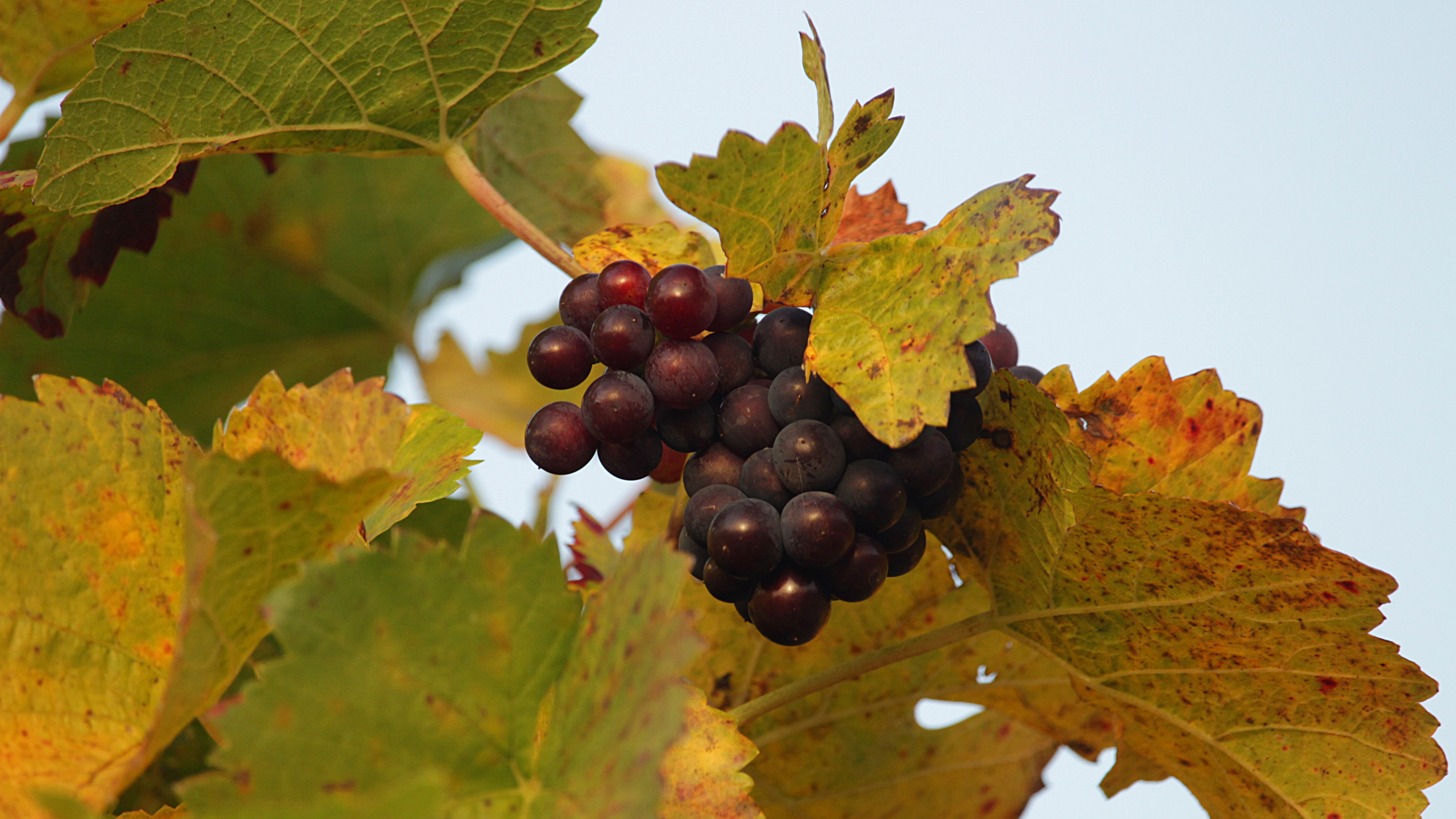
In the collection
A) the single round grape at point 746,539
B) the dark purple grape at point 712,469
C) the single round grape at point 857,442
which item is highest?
the single round grape at point 857,442

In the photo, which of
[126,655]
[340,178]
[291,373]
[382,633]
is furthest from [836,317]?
[291,373]

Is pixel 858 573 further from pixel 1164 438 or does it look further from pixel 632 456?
pixel 1164 438

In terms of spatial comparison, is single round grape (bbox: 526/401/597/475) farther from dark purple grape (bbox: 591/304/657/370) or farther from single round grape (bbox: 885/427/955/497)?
single round grape (bbox: 885/427/955/497)

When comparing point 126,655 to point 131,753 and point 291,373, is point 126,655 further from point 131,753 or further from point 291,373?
point 291,373

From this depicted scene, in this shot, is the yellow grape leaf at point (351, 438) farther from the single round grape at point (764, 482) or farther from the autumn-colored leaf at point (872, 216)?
the autumn-colored leaf at point (872, 216)

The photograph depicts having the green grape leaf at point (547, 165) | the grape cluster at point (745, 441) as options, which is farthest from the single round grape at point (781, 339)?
the green grape leaf at point (547, 165)

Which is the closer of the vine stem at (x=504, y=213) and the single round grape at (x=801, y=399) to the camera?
the single round grape at (x=801, y=399)
